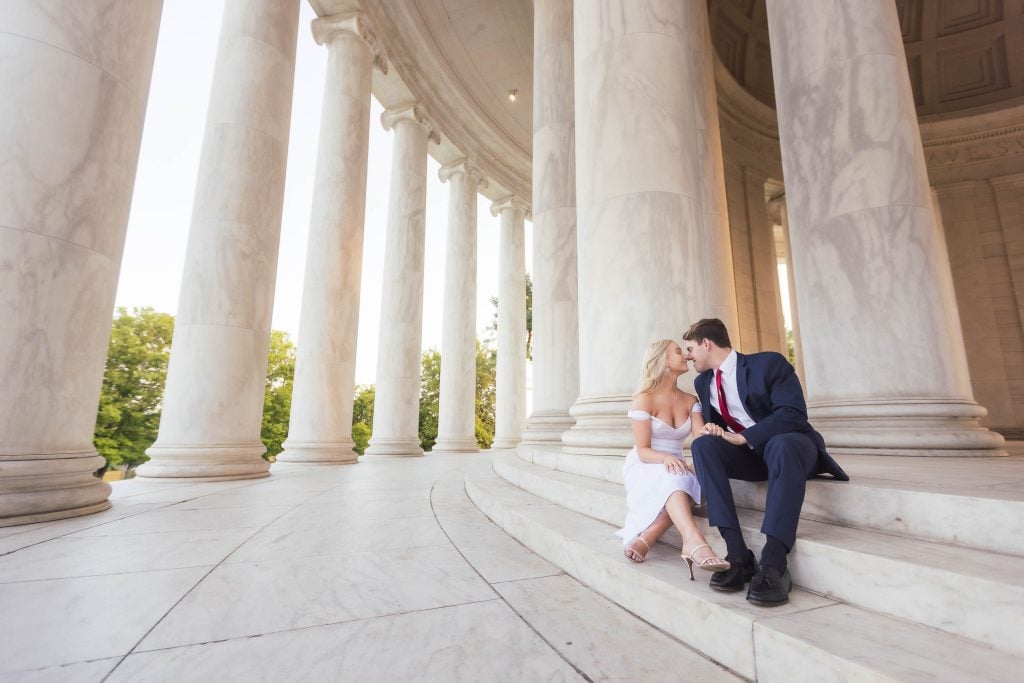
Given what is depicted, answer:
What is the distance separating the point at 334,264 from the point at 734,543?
117m

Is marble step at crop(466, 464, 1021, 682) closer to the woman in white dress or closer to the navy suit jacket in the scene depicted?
the woman in white dress

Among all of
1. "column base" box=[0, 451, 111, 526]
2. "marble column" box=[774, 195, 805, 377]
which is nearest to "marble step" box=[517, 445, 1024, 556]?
"column base" box=[0, 451, 111, 526]

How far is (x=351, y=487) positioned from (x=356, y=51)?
389 ft

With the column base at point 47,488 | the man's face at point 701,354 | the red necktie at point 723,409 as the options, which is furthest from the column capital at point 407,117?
the red necktie at point 723,409

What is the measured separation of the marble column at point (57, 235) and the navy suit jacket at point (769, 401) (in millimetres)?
57583

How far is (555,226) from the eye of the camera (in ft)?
302

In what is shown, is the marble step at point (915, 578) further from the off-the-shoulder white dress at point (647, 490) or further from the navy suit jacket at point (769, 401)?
the navy suit jacket at point (769, 401)

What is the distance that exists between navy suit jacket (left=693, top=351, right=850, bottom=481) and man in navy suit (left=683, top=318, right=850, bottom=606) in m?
0.05

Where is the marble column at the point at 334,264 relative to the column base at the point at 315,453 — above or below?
above

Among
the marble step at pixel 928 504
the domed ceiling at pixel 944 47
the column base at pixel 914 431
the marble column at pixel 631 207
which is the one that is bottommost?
the marble step at pixel 928 504

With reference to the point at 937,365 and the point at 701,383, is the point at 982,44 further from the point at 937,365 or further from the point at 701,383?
the point at 701,383

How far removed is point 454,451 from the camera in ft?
585

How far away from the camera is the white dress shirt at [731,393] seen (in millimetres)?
34000

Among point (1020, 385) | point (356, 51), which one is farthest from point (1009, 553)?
point (1020, 385)
